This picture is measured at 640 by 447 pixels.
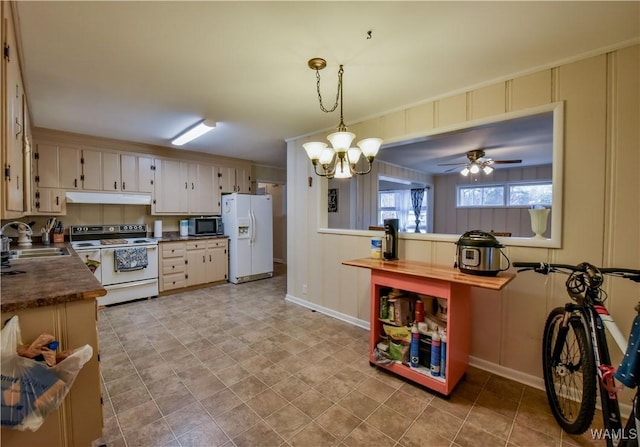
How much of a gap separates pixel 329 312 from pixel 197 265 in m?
2.59

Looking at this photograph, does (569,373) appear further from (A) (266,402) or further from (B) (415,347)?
(A) (266,402)

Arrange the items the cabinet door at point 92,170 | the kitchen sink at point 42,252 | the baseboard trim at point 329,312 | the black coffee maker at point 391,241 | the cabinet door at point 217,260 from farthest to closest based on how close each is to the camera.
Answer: the cabinet door at point 217,260 < the cabinet door at point 92,170 < the baseboard trim at point 329,312 < the kitchen sink at point 42,252 < the black coffee maker at point 391,241

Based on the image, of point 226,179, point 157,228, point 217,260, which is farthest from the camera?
point 226,179

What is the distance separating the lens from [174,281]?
4590mm

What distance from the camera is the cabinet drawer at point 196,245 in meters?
4.78

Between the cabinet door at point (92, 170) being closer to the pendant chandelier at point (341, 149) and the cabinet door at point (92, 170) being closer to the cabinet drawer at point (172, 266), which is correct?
the cabinet drawer at point (172, 266)

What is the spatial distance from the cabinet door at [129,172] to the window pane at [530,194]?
319 inches

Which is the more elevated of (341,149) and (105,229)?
(341,149)

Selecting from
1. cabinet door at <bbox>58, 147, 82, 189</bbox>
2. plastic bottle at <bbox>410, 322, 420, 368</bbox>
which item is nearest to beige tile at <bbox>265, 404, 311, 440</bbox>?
plastic bottle at <bbox>410, 322, 420, 368</bbox>

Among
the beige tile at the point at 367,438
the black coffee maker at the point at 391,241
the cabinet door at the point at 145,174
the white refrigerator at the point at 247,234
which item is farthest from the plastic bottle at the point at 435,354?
the cabinet door at the point at 145,174

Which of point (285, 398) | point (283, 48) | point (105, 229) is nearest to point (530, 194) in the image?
point (283, 48)

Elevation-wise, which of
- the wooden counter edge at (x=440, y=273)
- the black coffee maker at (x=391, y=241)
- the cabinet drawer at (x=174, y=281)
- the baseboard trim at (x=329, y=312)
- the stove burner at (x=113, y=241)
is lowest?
the baseboard trim at (x=329, y=312)

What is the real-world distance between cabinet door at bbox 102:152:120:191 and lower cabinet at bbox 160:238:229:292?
44.9 inches

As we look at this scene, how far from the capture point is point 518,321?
2.26 metres
